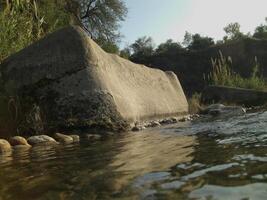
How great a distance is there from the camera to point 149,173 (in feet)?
9.99

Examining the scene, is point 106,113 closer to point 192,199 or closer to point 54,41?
point 54,41

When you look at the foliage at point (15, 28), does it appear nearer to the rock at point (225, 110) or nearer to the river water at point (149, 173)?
the river water at point (149, 173)

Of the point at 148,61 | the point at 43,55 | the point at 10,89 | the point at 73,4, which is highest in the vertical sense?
the point at 73,4

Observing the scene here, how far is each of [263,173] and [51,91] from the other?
5.59 meters

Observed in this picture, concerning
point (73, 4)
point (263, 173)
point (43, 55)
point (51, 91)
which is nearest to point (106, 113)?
point (51, 91)

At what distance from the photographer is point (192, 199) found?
7.17ft

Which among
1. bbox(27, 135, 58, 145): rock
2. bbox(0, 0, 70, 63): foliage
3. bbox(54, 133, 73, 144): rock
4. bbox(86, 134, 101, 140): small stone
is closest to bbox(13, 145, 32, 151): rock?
bbox(27, 135, 58, 145): rock

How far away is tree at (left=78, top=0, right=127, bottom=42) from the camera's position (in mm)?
26969

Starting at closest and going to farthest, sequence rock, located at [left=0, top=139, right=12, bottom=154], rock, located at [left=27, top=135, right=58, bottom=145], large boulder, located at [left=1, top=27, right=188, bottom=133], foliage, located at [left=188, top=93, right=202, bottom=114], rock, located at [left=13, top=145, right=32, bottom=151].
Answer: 1. rock, located at [left=0, top=139, right=12, bottom=154]
2. rock, located at [left=13, top=145, right=32, bottom=151]
3. rock, located at [left=27, top=135, right=58, bottom=145]
4. large boulder, located at [left=1, top=27, right=188, bottom=133]
5. foliage, located at [left=188, top=93, right=202, bottom=114]

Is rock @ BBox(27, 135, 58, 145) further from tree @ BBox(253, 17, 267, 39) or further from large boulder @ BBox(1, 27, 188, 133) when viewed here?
tree @ BBox(253, 17, 267, 39)

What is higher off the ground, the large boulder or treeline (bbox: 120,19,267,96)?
treeline (bbox: 120,19,267,96)

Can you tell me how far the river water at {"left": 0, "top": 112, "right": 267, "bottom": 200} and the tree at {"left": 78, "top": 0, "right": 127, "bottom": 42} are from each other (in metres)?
22.7

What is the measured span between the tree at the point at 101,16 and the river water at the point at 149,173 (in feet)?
74.4

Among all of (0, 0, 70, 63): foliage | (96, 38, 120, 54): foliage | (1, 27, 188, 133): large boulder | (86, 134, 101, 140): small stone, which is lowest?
(86, 134, 101, 140): small stone
